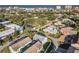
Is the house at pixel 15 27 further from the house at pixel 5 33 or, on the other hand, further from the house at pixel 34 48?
the house at pixel 34 48

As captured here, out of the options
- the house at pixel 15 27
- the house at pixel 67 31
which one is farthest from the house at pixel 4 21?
the house at pixel 67 31

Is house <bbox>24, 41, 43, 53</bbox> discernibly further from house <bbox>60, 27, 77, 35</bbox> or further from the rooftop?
house <bbox>60, 27, 77, 35</bbox>

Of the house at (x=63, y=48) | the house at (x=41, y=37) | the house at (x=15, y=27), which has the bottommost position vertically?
the house at (x=63, y=48)

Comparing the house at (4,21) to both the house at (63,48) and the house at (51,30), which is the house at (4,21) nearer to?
the house at (51,30)

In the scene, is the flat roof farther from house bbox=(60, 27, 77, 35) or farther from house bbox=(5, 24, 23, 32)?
house bbox=(60, 27, 77, 35)

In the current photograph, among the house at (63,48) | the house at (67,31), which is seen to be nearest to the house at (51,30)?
the house at (67,31)

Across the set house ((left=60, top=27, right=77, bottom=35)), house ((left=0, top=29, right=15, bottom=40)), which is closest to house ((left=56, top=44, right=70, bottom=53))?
house ((left=60, top=27, right=77, bottom=35))

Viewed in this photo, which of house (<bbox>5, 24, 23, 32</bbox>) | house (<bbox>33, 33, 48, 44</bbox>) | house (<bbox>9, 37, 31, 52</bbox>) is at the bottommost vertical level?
house (<bbox>9, 37, 31, 52</bbox>)

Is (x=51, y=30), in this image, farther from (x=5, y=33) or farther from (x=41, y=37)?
(x=5, y=33)

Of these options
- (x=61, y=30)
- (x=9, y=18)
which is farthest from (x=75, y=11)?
(x=9, y=18)

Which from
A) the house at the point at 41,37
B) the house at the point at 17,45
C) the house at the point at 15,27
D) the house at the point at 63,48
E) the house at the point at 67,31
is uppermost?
the house at the point at 15,27

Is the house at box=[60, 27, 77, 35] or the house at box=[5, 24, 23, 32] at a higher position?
the house at box=[5, 24, 23, 32]

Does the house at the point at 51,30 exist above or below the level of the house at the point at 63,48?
above
